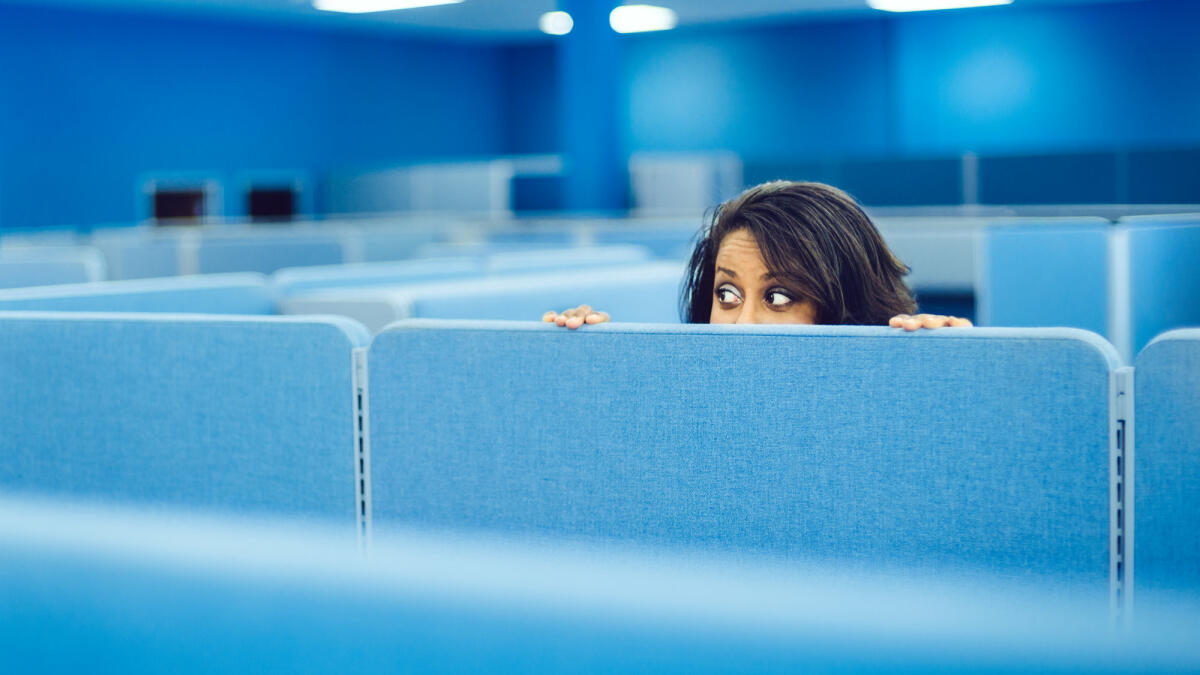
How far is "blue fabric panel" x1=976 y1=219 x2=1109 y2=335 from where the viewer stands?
11.7 feet

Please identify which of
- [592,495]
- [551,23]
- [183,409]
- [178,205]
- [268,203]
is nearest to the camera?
[592,495]

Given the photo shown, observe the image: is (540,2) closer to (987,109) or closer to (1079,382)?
(987,109)

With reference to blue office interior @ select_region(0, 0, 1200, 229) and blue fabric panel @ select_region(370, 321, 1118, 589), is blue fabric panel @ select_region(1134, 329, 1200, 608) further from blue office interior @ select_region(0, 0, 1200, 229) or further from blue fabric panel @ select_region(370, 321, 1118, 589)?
blue office interior @ select_region(0, 0, 1200, 229)

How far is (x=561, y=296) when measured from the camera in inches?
108

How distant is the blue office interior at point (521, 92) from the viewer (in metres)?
10.6

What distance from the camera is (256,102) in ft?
39.4

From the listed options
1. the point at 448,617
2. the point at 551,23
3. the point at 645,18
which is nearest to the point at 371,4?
the point at 645,18

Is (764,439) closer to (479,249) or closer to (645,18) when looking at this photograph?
(479,249)

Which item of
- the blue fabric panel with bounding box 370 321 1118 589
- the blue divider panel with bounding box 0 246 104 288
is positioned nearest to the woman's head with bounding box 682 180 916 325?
the blue fabric panel with bounding box 370 321 1118 589

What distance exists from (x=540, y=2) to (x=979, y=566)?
36.3ft

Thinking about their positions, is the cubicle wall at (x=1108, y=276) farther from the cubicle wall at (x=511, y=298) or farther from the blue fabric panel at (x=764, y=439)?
the blue fabric panel at (x=764, y=439)

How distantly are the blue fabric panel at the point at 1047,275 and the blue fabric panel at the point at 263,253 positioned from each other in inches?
114

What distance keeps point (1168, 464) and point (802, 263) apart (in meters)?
0.76

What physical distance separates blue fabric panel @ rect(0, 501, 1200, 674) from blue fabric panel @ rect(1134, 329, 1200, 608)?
80cm
